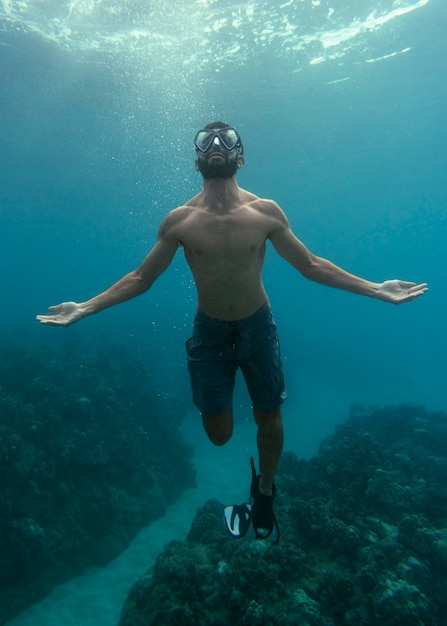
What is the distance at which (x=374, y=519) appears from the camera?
862 centimetres

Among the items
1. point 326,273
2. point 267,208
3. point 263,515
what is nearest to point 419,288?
point 326,273

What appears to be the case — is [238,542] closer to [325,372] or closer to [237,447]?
[237,447]

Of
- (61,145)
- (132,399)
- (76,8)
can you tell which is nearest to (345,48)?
(76,8)

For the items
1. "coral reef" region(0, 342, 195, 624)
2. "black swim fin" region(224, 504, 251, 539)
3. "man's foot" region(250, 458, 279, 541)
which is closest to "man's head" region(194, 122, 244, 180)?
"man's foot" region(250, 458, 279, 541)

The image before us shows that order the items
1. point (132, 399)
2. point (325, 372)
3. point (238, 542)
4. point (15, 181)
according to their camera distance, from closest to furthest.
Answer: point (238, 542)
point (132, 399)
point (325, 372)
point (15, 181)

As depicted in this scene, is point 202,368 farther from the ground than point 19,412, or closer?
farther from the ground

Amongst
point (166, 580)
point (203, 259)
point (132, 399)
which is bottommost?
point (166, 580)

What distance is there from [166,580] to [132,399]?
11.1 metres

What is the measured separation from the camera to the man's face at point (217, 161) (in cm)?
352

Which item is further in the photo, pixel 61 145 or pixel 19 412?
pixel 61 145

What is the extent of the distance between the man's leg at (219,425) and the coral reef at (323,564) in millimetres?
3699

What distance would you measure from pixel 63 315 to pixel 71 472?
9.66 metres

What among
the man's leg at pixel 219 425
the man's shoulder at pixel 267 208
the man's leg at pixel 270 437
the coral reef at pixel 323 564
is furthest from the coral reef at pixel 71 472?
the man's shoulder at pixel 267 208

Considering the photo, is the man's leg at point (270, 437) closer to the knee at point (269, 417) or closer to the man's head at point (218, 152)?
the knee at point (269, 417)
